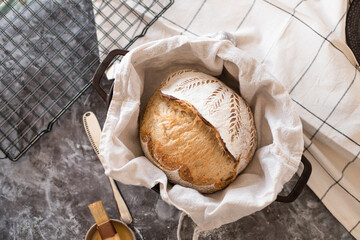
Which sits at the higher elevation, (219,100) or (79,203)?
(219,100)

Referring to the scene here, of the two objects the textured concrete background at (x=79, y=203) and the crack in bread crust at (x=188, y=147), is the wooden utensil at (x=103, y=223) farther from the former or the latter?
the crack in bread crust at (x=188, y=147)

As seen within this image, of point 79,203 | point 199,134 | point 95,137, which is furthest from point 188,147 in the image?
point 79,203

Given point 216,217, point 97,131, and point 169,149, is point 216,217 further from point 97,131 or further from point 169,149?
point 97,131

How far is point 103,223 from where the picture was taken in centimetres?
79

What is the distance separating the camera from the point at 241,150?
666mm

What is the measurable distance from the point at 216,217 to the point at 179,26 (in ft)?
1.49

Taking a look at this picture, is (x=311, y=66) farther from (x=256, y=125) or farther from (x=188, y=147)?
(x=188, y=147)

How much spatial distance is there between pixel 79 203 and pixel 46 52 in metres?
0.38

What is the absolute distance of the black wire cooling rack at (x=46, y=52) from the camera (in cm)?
→ 86

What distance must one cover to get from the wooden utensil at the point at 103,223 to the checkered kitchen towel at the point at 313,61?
40 centimetres

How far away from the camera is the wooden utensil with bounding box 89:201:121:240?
789 millimetres

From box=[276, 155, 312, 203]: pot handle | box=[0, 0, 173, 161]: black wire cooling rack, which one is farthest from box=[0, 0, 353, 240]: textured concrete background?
box=[276, 155, 312, 203]: pot handle

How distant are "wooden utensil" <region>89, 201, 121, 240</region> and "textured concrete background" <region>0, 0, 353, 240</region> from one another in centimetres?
9

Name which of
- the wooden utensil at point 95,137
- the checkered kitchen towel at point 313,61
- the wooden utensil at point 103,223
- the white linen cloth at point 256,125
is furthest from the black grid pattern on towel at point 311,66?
the wooden utensil at point 103,223
